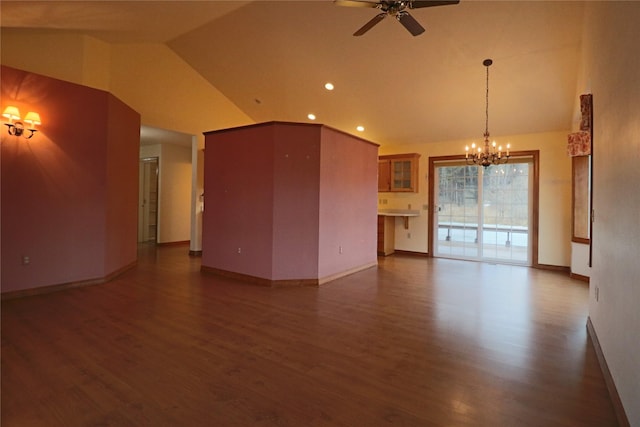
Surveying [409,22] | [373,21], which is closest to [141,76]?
[373,21]

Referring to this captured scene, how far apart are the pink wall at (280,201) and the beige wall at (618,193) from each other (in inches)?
125

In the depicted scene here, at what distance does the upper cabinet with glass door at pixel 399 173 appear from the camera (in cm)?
760

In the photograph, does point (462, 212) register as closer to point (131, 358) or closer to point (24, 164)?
point (131, 358)

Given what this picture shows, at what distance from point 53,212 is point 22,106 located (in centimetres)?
131

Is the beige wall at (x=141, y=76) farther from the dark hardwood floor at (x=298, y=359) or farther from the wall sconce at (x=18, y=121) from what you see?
the dark hardwood floor at (x=298, y=359)

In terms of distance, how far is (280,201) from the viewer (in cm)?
483

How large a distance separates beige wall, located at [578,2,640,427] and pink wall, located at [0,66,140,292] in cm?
559

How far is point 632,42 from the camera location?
5.98 feet

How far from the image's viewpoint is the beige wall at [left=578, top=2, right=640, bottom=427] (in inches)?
68.2

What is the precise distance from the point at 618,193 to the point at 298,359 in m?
2.47

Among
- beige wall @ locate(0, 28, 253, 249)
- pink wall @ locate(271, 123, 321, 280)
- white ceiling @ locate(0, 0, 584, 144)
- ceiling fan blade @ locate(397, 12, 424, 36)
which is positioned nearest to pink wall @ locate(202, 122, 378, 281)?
pink wall @ locate(271, 123, 321, 280)

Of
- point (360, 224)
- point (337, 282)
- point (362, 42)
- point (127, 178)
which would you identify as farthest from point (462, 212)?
point (127, 178)

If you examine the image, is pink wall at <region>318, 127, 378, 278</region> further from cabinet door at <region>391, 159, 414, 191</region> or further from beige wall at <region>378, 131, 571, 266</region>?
beige wall at <region>378, 131, 571, 266</region>

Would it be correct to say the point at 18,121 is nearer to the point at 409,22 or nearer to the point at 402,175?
the point at 409,22
